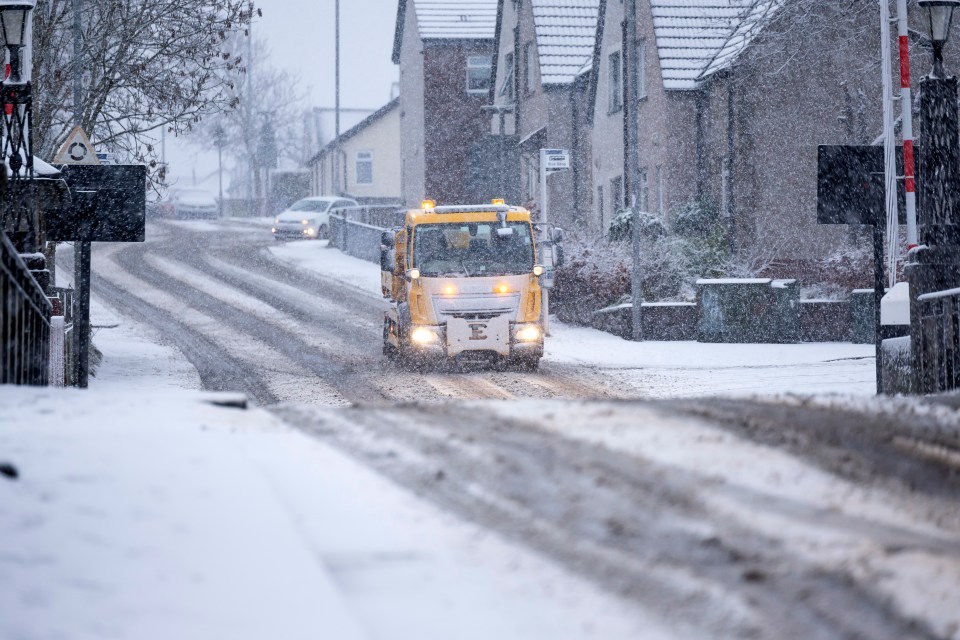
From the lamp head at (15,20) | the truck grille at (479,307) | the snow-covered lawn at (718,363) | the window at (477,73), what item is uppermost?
the window at (477,73)

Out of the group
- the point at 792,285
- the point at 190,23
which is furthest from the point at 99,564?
the point at 792,285

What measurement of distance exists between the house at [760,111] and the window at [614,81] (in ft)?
6.56

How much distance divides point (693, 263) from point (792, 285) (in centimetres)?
407

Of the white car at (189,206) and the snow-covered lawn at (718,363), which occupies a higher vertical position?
the white car at (189,206)

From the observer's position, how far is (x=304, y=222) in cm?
4744

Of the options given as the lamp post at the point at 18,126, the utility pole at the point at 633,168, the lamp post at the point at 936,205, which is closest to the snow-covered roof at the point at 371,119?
the utility pole at the point at 633,168

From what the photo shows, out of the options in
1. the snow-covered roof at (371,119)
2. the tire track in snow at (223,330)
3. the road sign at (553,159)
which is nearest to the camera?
the tire track in snow at (223,330)

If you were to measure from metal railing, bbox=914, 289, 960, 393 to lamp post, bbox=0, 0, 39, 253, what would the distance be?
26.3 feet

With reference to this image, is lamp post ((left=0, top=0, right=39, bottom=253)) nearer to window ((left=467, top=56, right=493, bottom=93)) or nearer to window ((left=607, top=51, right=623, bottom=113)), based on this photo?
window ((left=607, top=51, right=623, bottom=113))

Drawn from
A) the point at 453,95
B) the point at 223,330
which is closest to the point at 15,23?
the point at 223,330

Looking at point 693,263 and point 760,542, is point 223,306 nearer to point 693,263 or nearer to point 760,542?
point 693,263

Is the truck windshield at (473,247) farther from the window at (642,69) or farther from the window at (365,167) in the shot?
the window at (365,167)

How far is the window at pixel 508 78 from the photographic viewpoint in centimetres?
4509

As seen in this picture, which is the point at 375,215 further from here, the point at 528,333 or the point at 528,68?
the point at 528,333
